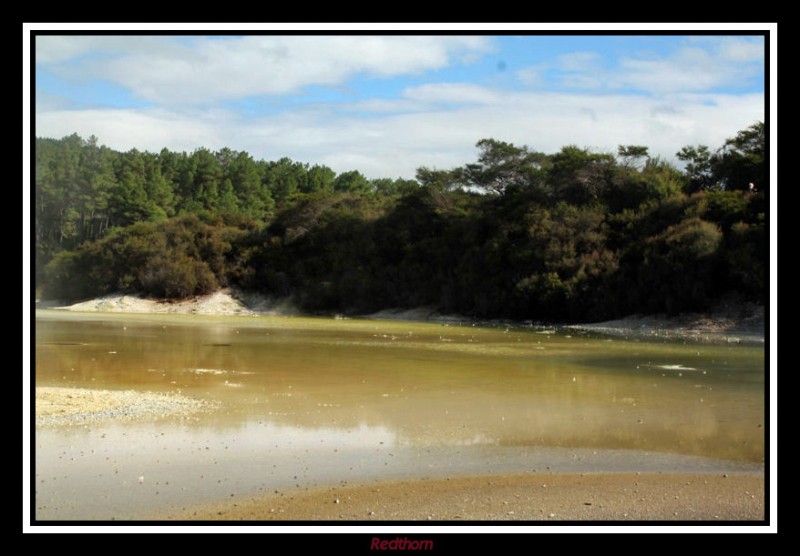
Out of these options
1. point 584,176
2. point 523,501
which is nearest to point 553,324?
point 584,176

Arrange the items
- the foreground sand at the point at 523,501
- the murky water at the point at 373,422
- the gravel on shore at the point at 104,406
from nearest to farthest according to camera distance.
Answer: the foreground sand at the point at 523,501 < the murky water at the point at 373,422 < the gravel on shore at the point at 104,406

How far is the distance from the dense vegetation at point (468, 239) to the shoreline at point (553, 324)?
909mm

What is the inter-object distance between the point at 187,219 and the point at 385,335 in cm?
4267

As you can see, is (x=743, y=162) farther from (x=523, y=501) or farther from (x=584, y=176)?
(x=523, y=501)

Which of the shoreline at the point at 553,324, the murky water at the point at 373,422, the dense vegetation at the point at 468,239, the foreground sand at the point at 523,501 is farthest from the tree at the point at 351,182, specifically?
the foreground sand at the point at 523,501

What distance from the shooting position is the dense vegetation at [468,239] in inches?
1622

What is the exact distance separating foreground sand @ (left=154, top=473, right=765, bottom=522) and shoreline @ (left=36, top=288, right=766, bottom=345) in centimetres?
2284

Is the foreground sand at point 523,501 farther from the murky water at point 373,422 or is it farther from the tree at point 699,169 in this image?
the tree at point 699,169

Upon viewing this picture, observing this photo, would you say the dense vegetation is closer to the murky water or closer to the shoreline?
the shoreline

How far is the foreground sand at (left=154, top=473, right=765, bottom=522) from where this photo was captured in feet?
24.0

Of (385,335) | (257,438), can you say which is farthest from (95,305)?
(257,438)

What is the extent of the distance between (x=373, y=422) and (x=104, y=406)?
4.17 metres

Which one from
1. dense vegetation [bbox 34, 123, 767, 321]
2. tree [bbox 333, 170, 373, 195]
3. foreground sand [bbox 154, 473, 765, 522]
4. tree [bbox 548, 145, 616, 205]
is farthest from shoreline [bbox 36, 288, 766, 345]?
tree [bbox 333, 170, 373, 195]
